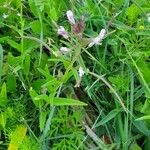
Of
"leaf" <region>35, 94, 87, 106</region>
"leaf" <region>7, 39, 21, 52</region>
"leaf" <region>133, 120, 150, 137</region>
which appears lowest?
"leaf" <region>133, 120, 150, 137</region>

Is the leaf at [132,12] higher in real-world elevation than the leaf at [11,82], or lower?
lower

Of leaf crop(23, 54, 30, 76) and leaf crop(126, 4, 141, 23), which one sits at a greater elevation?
leaf crop(23, 54, 30, 76)

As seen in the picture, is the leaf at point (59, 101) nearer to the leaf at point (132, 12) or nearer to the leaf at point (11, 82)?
the leaf at point (11, 82)

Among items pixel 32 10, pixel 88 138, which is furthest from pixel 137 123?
pixel 32 10

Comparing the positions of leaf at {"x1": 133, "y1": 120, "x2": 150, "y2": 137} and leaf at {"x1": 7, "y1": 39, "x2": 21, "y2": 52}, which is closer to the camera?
leaf at {"x1": 133, "y1": 120, "x2": 150, "y2": 137}

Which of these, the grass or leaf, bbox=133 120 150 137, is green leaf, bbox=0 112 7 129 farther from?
leaf, bbox=133 120 150 137

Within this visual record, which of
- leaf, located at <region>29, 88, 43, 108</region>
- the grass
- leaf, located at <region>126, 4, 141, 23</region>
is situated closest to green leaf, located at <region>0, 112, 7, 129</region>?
the grass

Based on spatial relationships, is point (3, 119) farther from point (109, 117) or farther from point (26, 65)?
point (109, 117)

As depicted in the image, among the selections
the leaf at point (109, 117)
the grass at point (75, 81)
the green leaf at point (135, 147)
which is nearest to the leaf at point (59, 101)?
the grass at point (75, 81)
